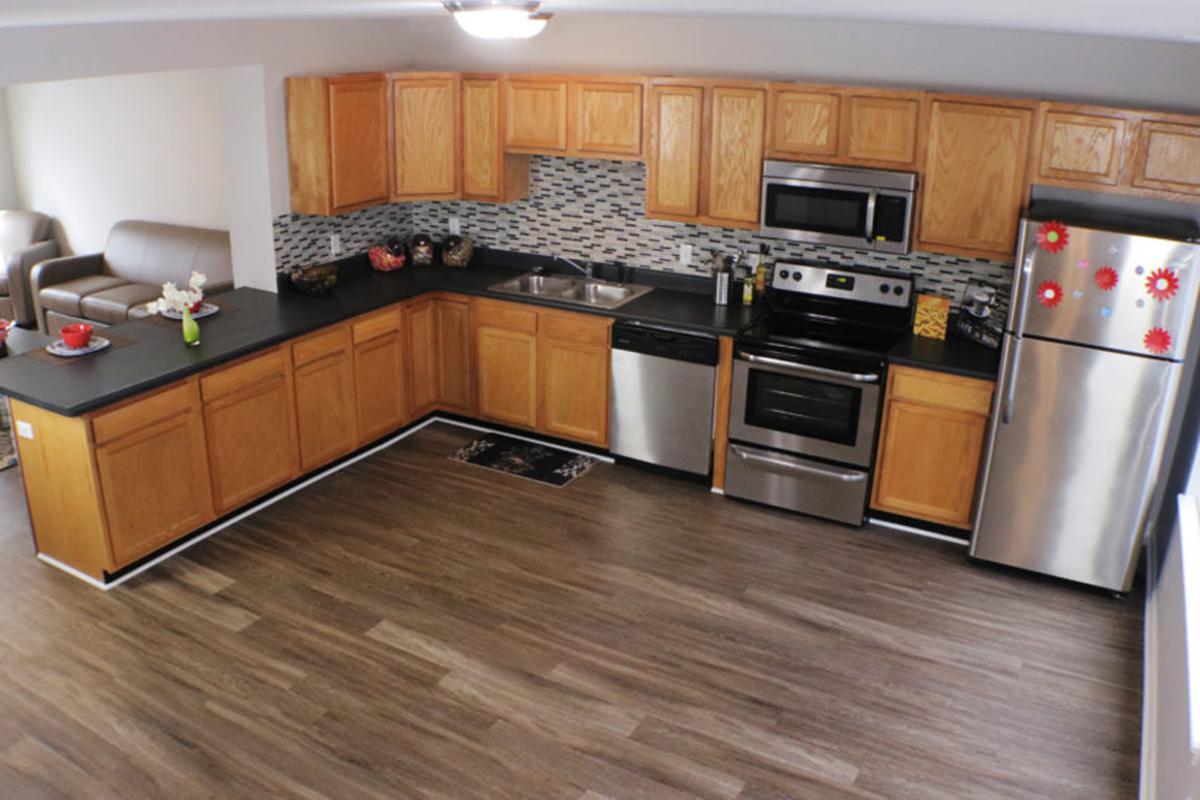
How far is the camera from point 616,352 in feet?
19.4

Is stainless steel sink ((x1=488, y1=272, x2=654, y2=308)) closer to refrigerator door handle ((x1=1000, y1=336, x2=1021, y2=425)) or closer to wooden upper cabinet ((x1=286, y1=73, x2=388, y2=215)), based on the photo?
wooden upper cabinet ((x1=286, y1=73, x2=388, y2=215))

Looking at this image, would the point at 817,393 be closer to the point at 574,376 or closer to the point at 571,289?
the point at 574,376

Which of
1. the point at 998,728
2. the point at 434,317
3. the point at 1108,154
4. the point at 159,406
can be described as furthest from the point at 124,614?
the point at 1108,154

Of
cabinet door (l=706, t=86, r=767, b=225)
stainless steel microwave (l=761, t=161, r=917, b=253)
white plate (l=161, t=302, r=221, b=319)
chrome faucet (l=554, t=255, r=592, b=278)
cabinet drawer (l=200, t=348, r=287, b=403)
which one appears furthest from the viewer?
chrome faucet (l=554, t=255, r=592, b=278)

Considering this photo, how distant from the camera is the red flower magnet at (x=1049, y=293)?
4594 millimetres

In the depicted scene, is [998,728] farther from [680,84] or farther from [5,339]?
[5,339]

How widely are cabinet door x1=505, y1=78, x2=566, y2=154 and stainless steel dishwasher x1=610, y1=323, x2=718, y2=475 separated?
1202 mm

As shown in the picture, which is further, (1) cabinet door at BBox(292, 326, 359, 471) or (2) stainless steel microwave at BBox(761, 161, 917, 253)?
(1) cabinet door at BBox(292, 326, 359, 471)

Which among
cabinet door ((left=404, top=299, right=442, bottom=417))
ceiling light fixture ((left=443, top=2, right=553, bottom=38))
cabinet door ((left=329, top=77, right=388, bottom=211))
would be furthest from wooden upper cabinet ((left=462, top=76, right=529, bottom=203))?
ceiling light fixture ((left=443, top=2, right=553, bottom=38))

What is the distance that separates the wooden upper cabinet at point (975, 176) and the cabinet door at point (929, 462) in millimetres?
834

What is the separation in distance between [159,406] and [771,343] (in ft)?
9.97

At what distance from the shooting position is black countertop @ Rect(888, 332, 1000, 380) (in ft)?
16.6

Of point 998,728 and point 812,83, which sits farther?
point 812,83

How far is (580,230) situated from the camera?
6566 mm
